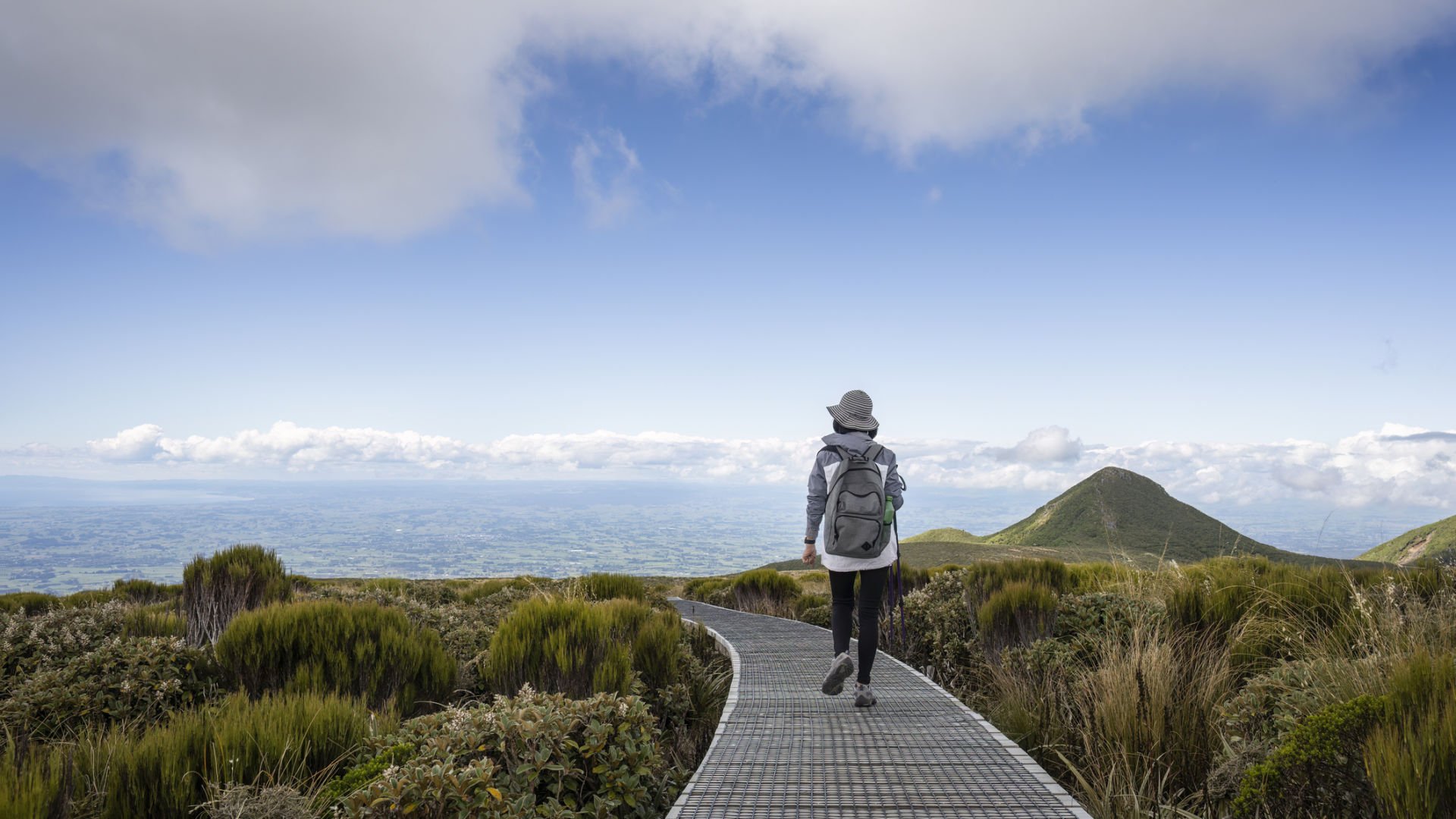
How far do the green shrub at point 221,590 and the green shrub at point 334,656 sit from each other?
236 cm

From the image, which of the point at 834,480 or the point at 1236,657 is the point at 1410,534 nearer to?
the point at 1236,657

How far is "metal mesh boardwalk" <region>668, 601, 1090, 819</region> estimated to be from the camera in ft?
11.3

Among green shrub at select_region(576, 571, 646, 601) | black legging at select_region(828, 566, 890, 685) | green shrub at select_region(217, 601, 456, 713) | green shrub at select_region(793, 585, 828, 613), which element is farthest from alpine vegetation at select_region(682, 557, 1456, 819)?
green shrub at select_region(576, 571, 646, 601)

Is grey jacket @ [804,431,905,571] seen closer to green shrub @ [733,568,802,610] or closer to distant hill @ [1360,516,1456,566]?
green shrub @ [733,568,802,610]

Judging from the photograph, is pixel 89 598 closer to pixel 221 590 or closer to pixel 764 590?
pixel 221 590

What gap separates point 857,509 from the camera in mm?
5238

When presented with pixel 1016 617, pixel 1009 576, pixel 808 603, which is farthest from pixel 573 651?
pixel 808 603

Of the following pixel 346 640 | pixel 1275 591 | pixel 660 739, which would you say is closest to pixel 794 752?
pixel 660 739

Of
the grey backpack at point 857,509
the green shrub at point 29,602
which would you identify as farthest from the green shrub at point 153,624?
the grey backpack at point 857,509

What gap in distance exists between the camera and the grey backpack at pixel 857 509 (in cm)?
522

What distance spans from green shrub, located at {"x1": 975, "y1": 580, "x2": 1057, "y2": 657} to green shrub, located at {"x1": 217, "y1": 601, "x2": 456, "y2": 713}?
520 cm

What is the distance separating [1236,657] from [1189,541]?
66192mm

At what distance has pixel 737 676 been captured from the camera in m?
6.49

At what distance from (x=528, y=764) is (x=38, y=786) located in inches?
76.9
